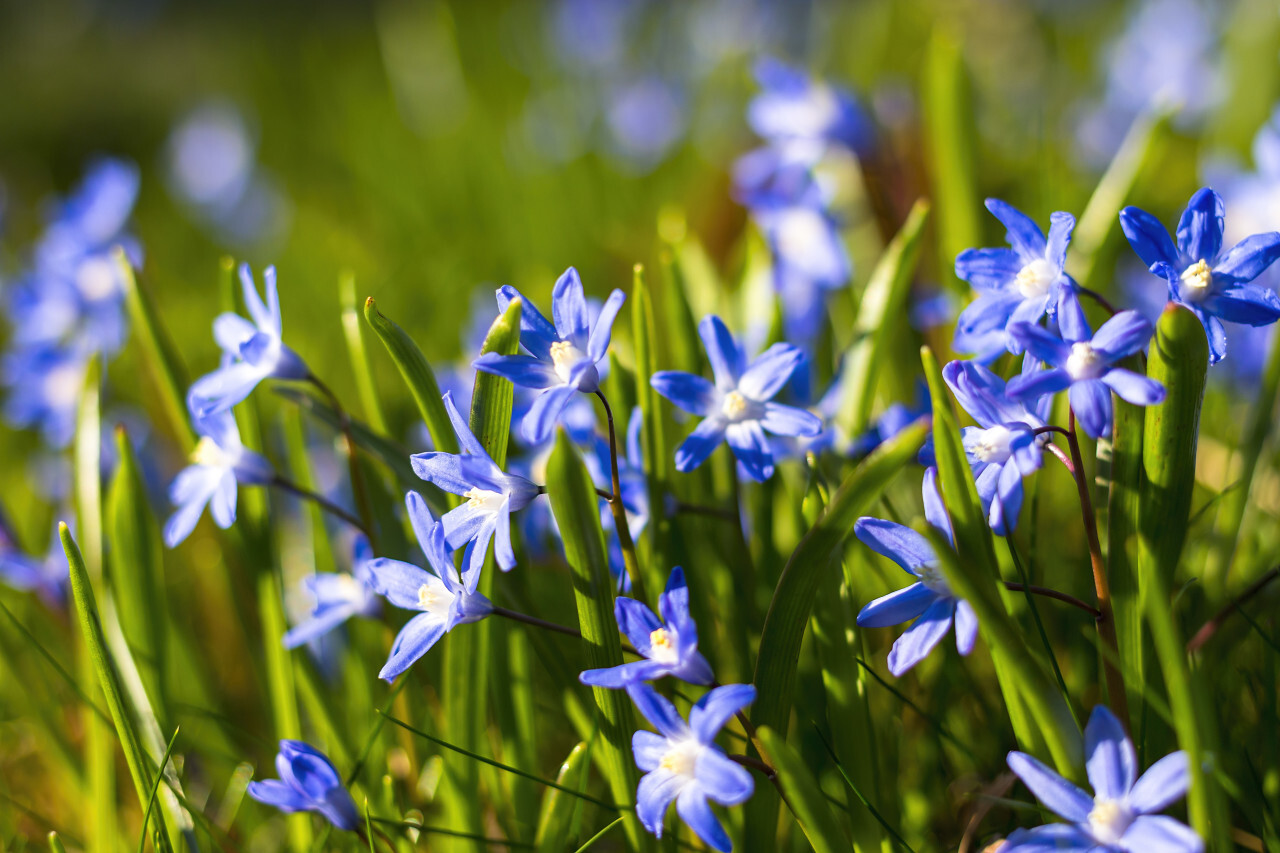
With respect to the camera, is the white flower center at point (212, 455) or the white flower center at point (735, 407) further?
the white flower center at point (212, 455)

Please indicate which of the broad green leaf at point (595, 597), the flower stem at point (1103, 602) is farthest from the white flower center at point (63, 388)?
the flower stem at point (1103, 602)

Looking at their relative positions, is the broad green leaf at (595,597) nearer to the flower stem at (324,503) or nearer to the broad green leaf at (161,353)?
the flower stem at (324,503)

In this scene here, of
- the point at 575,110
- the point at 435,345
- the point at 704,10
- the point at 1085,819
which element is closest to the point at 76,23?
the point at 704,10

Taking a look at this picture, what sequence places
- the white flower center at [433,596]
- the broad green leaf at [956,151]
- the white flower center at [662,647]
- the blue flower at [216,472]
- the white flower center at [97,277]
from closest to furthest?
1. the white flower center at [662,647]
2. the white flower center at [433,596]
3. the blue flower at [216,472]
4. the broad green leaf at [956,151]
5. the white flower center at [97,277]

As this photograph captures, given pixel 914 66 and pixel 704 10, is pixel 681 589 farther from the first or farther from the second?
pixel 704 10

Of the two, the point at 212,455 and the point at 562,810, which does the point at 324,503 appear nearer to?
the point at 212,455

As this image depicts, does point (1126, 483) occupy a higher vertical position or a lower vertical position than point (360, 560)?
higher

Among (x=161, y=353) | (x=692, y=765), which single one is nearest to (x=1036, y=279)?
(x=692, y=765)
